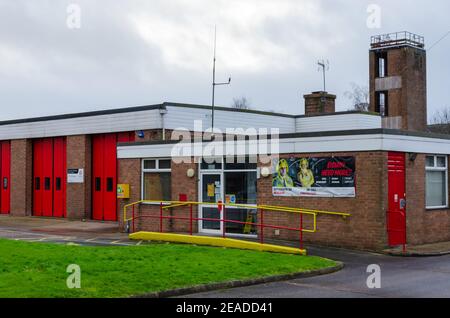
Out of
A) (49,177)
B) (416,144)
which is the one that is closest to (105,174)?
(49,177)

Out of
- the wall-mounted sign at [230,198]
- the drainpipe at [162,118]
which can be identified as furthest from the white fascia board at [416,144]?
the drainpipe at [162,118]

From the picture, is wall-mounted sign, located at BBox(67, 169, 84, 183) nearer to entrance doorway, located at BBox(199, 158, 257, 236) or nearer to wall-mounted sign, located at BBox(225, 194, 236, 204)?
entrance doorway, located at BBox(199, 158, 257, 236)

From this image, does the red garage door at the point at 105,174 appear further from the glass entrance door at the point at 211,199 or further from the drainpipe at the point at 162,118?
the glass entrance door at the point at 211,199

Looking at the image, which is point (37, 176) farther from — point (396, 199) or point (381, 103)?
point (381, 103)

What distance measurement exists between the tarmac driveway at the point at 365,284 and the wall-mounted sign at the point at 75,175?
16775 mm

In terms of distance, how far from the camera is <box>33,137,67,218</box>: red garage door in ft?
105

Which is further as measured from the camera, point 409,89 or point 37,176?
point 409,89

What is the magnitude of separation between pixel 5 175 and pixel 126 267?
24295mm

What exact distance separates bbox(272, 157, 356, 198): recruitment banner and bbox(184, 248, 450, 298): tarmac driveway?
96.1 inches

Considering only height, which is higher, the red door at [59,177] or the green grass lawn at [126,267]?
the red door at [59,177]

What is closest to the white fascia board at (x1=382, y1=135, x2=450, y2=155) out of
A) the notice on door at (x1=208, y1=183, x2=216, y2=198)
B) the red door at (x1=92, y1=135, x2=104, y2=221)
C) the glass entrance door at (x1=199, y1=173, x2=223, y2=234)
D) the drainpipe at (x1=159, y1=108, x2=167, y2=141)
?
the glass entrance door at (x1=199, y1=173, x2=223, y2=234)

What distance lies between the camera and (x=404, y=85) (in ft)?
218

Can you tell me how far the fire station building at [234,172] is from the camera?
18.2 metres
